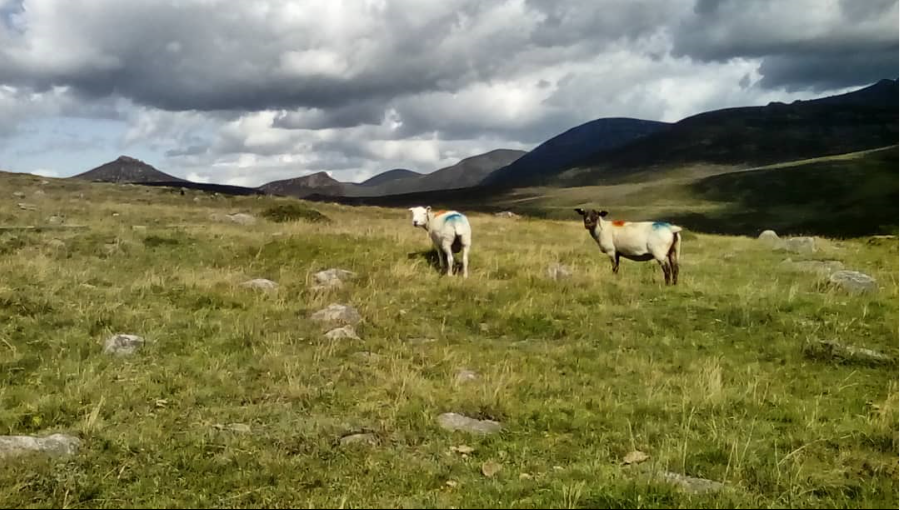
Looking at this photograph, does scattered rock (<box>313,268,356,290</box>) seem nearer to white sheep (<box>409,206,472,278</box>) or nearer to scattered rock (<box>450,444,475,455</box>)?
white sheep (<box>409,206,472,278</box>)

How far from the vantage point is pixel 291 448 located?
7.91 m

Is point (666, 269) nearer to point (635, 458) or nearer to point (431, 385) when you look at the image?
point (431, 385)

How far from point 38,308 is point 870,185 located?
399 feet

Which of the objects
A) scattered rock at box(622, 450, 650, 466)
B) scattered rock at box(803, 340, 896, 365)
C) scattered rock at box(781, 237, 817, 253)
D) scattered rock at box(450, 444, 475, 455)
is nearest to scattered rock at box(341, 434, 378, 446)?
scattered rock at box(450, 444, 475, 455)

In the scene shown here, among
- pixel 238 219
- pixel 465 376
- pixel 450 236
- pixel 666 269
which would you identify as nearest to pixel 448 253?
pixel 450 236

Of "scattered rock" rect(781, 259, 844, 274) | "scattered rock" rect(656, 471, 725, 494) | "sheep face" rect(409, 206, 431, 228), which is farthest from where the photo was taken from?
"sheep face" rect(409, 206, 431, 228)

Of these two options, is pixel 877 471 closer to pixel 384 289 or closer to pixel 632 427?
pixel 632 427

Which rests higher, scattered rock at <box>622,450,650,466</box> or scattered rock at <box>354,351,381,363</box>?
scattered rock at <box>354,351,381,363</box>

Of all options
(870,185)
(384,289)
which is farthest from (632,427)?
(870,185)

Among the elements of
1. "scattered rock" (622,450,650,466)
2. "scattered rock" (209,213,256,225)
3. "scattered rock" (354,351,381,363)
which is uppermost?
"scattered rock" (209,213,256,225)

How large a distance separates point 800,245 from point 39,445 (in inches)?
1126

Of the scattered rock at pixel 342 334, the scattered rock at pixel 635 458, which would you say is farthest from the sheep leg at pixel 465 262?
the scattered rock at pixel 635 458

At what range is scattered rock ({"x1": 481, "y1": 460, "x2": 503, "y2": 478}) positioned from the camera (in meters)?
7.17

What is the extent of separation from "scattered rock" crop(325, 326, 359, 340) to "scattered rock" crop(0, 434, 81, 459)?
5309 mm
